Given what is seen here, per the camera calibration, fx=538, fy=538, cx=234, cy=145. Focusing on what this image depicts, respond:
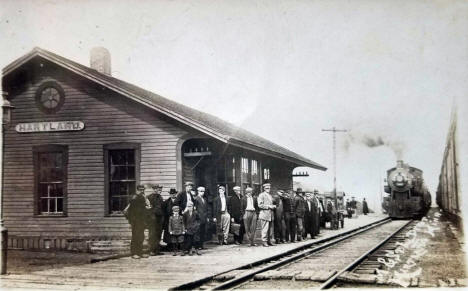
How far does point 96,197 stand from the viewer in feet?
42.7

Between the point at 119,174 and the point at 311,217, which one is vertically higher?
the point at 119,174

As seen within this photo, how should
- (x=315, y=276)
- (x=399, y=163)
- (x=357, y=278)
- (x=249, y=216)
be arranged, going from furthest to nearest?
1. (x=399, y=163)
2. (x=249, y=216)
3. (x=315, y=276)
4. (x=357, y=278)

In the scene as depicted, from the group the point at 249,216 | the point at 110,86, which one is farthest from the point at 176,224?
the point at 110,86

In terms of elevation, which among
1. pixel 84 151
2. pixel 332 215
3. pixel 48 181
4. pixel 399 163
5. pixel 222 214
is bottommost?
pixel 332 215

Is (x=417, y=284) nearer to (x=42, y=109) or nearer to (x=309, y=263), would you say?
(x=309, y=263)

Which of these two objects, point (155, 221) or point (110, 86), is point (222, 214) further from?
point (110, 86)

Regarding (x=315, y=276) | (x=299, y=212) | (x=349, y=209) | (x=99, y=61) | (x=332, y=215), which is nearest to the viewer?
(x=315, y=276)

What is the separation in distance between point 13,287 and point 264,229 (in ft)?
23.4

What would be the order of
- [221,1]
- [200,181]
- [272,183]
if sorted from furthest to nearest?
1. [272,183]
2. [200,181]
3. [221,1]

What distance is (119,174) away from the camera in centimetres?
1305

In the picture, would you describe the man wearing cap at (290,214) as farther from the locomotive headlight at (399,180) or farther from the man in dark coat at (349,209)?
the man in dark coat at (349,209)

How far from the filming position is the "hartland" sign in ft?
43.1

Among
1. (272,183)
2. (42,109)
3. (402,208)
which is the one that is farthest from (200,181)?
(402,208)

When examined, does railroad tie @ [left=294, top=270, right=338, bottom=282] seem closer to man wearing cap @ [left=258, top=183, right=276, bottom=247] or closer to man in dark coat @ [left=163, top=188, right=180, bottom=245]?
man in dark coat @ [left=163, top=188, right=180, bottom=245]
